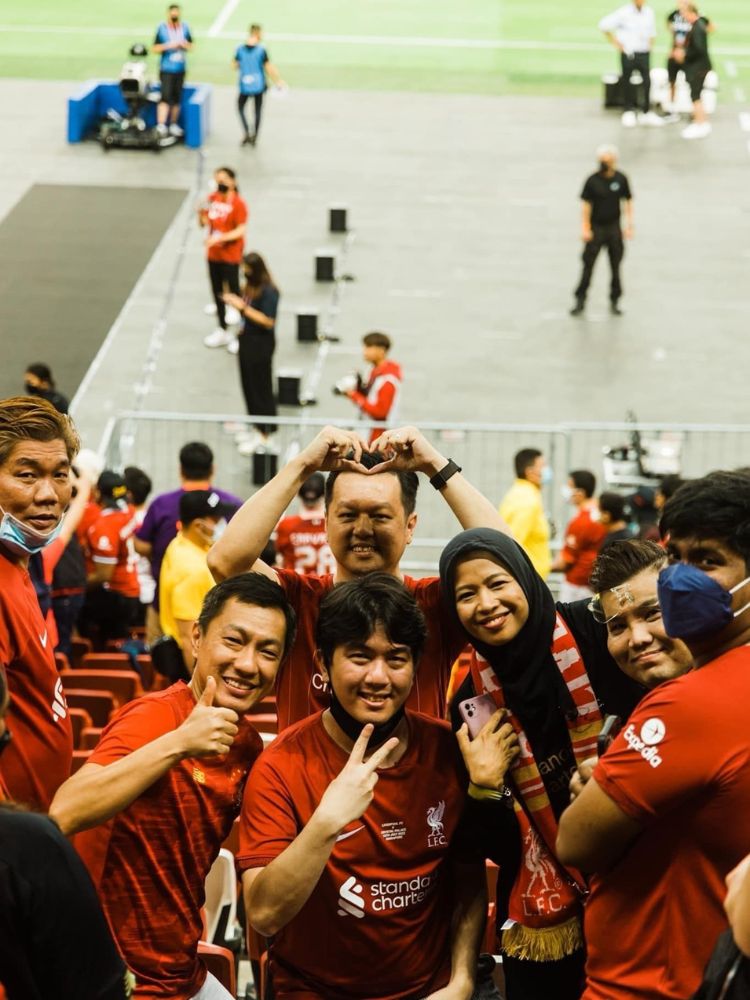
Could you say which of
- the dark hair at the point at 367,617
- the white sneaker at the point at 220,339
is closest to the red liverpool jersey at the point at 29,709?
the dark hair at the point at 367,617

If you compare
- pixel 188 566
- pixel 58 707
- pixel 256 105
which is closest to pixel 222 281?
pixel 256 105

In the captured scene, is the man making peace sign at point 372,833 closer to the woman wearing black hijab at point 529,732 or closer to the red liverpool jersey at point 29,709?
the woman wearing black hijab at point 529,732

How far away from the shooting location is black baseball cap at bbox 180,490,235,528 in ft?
27.3

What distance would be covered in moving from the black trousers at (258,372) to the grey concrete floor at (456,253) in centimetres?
93

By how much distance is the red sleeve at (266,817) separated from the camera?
3.94 m

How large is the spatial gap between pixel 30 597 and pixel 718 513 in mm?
2103

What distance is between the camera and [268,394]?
1527cm

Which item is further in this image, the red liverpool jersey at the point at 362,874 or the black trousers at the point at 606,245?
the black trousers at the point at 606,245

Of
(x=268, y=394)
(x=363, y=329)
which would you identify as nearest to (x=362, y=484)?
(x=268, y=394)

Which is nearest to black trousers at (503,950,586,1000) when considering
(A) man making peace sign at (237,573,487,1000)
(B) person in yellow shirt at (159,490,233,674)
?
(A) man making peace sign at (237,573,487,1000)

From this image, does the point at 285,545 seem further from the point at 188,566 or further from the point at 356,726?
the point at 356,726

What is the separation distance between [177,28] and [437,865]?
22.0m

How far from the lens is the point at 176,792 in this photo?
4066mm

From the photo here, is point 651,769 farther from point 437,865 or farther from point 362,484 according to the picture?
point 362,484
